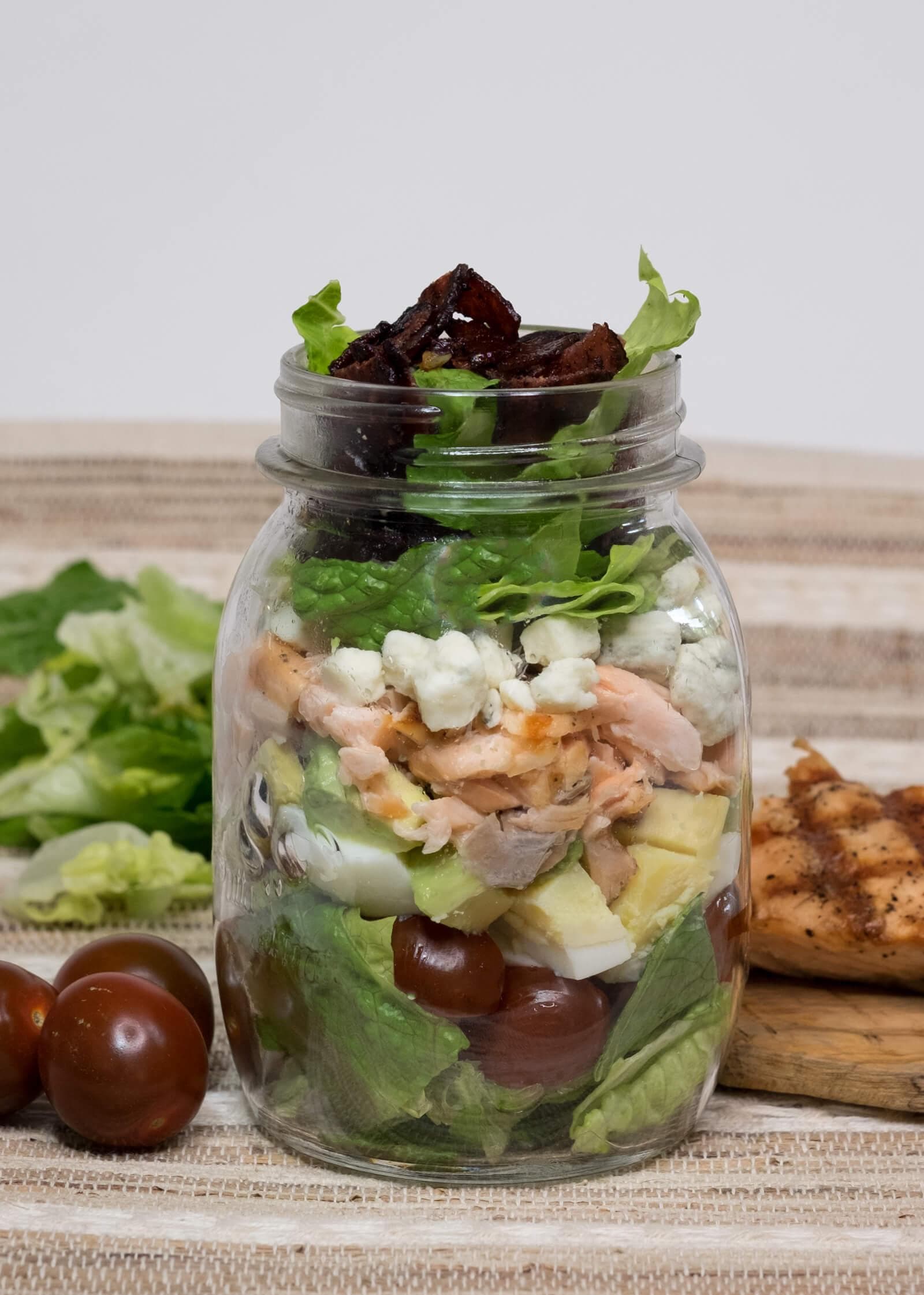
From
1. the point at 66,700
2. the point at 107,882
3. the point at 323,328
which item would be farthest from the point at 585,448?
the point at 66,700

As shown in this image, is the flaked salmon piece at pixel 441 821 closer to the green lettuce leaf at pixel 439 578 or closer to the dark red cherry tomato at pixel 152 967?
the green lettuce leaf at pixel 439 578

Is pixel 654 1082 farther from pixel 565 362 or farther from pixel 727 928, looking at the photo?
pixel 565 362

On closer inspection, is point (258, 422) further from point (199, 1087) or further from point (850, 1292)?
point (850, 1292)

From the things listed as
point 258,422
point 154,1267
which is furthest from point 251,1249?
point 258,422

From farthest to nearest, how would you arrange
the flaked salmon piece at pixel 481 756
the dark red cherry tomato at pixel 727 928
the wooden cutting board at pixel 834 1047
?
the wooden cutting board at pixel 834 1047 < the dark red cherry tomato at pixel 727 928 < the flaked salmon piece at pixel 481 756

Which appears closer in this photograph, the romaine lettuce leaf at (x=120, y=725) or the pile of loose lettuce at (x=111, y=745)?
the pile of loose lettuce at (x=111, y=745)

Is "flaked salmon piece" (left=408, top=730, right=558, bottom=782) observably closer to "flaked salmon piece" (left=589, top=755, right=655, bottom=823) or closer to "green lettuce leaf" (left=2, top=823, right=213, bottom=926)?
"flaked salmon piece" (left=589, top=755, right=655, bottom=823)

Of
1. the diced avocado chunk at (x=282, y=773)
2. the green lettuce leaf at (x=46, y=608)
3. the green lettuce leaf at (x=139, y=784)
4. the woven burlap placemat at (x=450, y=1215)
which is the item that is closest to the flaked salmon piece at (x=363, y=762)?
the diced avocado chunk at (x=282, y=773)
